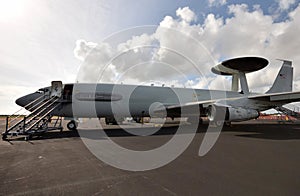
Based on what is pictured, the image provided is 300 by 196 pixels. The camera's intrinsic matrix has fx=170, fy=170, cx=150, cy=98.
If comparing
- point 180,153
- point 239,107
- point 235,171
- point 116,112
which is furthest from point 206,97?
point 235,171

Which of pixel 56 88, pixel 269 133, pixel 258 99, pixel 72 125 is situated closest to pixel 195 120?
pixel 258 99

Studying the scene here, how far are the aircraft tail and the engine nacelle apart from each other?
10297mm

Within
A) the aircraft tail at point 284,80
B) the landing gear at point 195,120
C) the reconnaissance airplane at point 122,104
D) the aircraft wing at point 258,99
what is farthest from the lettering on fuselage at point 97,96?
the aircraft tail at point 284,80

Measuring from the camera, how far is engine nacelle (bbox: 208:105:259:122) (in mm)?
11745

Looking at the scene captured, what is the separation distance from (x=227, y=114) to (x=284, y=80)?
43.4 ft

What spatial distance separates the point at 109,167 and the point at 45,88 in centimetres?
1073

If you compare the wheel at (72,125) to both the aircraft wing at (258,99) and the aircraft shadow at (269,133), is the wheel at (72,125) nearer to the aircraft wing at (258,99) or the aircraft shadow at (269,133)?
the aircraft wing at (258,99)

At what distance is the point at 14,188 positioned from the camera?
304 cm

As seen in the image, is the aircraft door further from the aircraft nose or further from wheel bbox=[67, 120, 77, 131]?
wheel bbox=[67, 120, 77, 131]

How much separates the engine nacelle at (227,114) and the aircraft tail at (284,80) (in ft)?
33.8

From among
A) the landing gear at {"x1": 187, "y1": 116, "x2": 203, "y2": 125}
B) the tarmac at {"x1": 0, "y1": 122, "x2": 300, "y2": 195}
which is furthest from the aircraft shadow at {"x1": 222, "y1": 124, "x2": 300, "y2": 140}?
the landing gear at {"x1": 187, "y1": 116, "x2": 203, "y2": 125}

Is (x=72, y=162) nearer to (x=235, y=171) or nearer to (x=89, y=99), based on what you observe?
(x=235, y=171)

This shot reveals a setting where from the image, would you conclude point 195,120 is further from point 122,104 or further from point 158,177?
point 158,177

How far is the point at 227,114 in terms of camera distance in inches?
473
